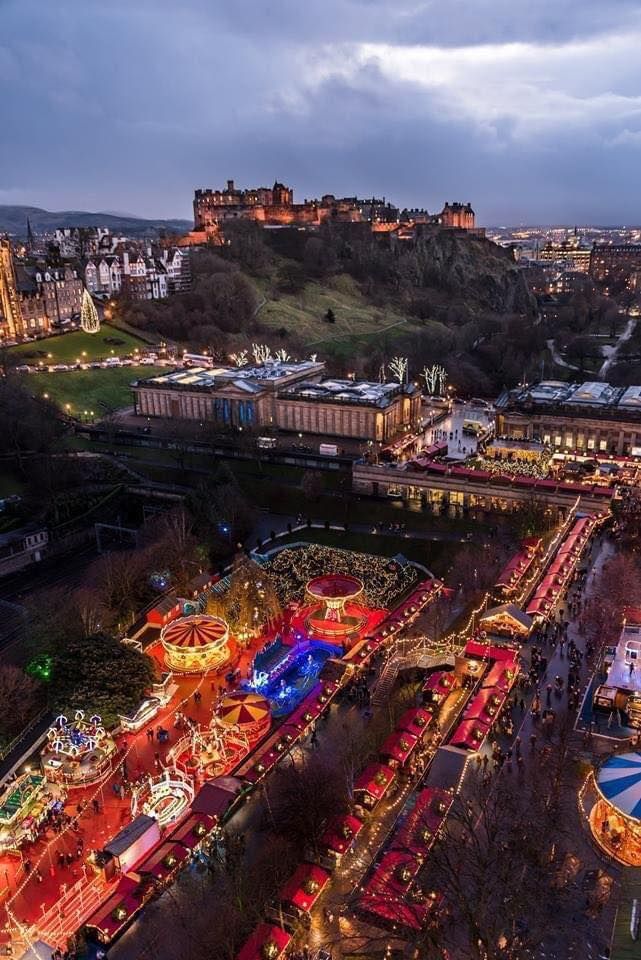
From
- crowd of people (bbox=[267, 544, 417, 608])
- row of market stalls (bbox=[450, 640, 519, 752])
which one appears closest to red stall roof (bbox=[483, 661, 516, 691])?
row of market stalls (bbox=[450, 640, 519, 752])

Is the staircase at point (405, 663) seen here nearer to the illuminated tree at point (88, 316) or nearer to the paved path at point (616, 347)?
the paved path at point (616, 347)

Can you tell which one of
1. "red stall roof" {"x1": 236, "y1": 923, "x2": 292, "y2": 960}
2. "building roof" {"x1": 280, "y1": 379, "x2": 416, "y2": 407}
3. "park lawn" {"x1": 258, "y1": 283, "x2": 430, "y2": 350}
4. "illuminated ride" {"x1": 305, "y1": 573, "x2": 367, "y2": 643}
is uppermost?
"park lawn" {"x1": 258, "y1": 283, "x2": 430, "y2": 350}

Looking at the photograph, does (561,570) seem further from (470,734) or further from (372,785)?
(372,785)

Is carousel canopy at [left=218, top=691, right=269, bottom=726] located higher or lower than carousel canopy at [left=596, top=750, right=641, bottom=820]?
lower

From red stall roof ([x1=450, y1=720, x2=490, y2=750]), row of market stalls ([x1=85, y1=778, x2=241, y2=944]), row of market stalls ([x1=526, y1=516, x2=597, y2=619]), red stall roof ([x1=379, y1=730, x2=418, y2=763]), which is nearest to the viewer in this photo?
row of market stalls ([x1=85, y1=778, x2=241, y2=944])

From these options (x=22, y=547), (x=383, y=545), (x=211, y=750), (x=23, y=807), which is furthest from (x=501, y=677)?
(x=22, y=547)

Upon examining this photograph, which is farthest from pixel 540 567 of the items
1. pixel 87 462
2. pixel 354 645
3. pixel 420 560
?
pixel 87 462

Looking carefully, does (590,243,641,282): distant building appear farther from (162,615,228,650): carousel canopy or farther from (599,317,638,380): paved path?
(162,615,228,650): carousel canopy
